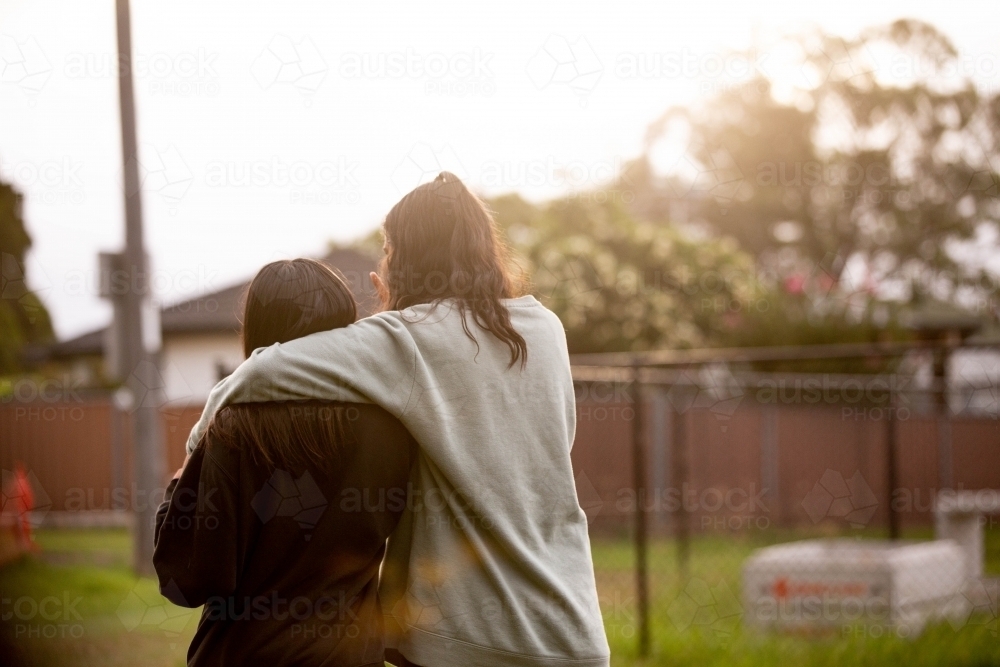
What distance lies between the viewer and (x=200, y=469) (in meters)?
1.76

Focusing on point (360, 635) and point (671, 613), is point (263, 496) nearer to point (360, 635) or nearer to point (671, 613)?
point (360, 635)

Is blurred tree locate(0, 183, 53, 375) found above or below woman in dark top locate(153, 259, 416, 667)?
above

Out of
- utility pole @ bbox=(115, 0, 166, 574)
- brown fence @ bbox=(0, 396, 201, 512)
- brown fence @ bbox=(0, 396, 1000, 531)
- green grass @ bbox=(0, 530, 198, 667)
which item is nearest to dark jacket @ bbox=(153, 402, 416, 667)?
green grass @ bbox=(0, 530, 198, 667)

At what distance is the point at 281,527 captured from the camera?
69.9 inches

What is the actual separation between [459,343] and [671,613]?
4325mm

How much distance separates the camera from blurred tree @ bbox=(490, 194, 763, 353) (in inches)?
529

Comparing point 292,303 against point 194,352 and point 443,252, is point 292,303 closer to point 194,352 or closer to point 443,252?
point 443,252

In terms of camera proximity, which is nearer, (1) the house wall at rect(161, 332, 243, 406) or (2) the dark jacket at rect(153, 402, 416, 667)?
(2) the dark jacket at rect(153, 402, 416, 667)

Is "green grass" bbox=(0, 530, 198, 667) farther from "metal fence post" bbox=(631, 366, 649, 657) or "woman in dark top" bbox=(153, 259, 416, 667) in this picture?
"woman in dark top" bbox=(153, 259, 416, 667)

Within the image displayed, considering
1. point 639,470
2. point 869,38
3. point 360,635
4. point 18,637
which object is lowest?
point 18,637

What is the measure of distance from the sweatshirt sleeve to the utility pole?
4455 mm

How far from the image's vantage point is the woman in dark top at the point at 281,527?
1759 millimetres

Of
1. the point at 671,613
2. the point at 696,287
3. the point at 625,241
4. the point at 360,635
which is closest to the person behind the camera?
the point at 360,635

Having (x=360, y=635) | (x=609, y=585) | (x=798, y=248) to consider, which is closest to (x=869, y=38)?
(x=798, y=248)
